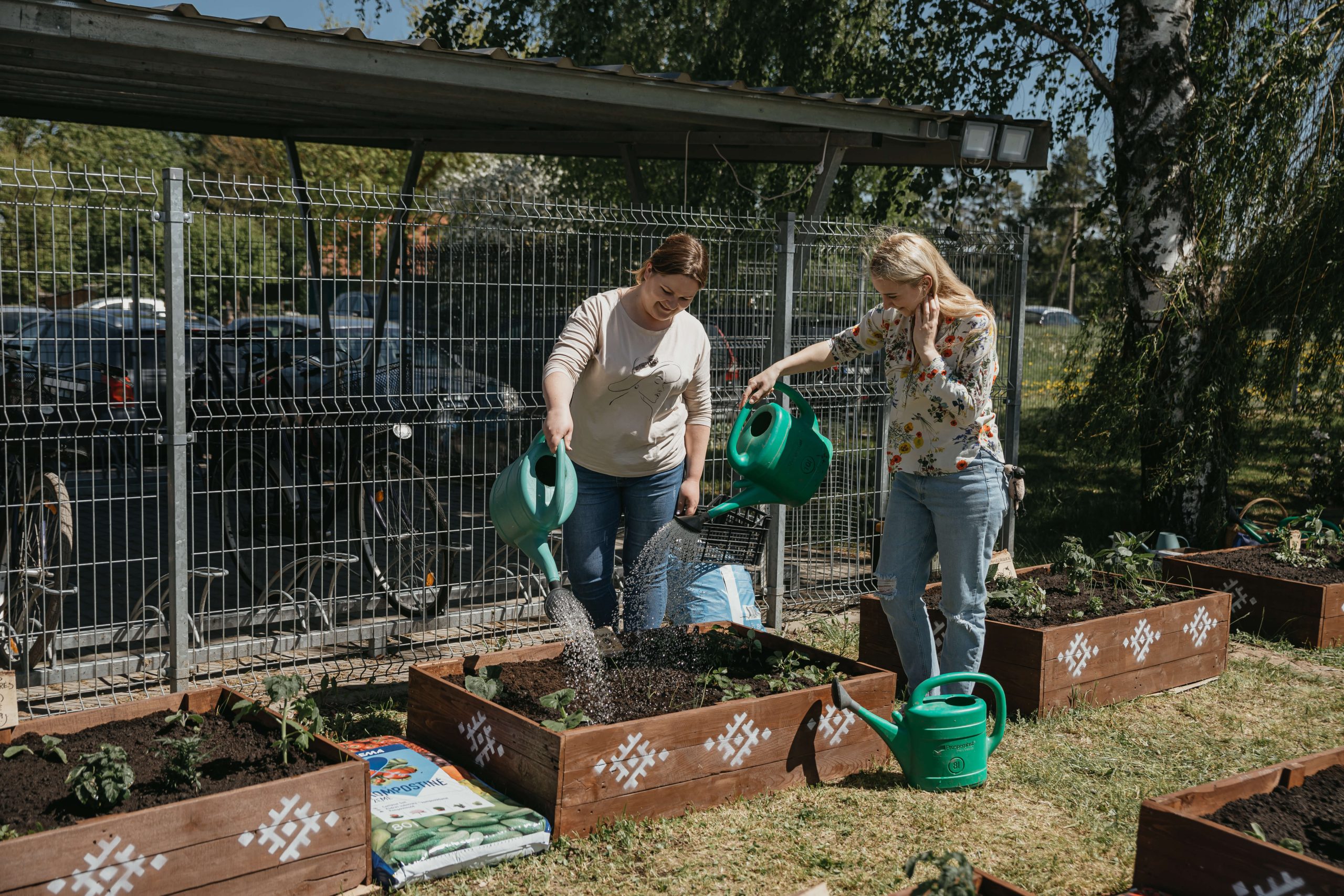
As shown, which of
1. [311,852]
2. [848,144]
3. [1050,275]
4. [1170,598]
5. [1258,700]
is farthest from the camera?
[1050,275]

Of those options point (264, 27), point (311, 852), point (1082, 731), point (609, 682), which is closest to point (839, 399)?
point (1082, 731)

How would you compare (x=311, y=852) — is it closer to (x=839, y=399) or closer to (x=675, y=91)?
(x=675, y=91)

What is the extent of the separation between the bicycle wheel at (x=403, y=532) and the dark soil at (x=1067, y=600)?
7.07ft

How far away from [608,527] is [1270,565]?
12.5 feet

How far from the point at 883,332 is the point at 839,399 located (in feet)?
6.56

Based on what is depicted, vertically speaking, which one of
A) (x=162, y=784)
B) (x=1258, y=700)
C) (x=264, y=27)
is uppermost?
(x=264, y=27)

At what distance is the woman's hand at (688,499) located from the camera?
386 centimetres

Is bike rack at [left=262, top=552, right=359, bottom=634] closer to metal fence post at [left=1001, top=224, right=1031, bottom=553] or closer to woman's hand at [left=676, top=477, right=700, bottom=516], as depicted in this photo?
woman's hand at [left=676, top=477, right=700, bottom=516]

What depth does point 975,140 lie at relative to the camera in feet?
18.7

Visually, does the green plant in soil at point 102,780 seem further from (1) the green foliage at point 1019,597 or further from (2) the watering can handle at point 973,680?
(1) the green foliage at point 1019,597

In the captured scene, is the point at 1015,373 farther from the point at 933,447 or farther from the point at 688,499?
the point at 688,499

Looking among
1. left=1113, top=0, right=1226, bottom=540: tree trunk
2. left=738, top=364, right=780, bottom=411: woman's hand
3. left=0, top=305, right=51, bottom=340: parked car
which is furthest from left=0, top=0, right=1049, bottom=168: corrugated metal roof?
left=738, top=364, right=780, bottom=411: woman's hand

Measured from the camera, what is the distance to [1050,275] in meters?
52.9

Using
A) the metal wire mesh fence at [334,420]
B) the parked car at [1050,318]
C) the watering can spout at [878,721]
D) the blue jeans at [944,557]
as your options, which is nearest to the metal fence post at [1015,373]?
the metal wire mesh fence at [334,420]
